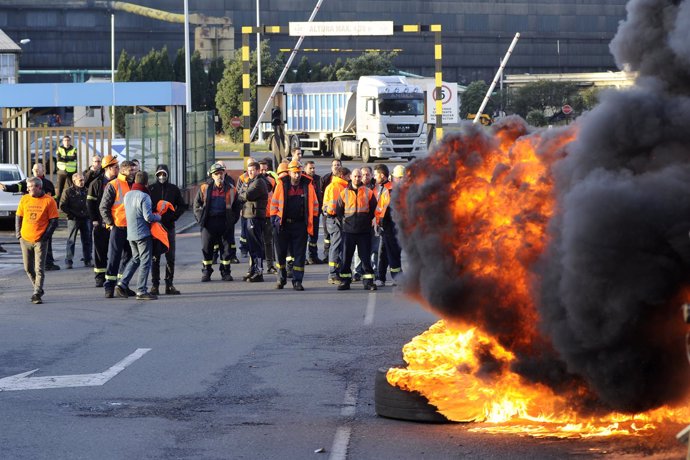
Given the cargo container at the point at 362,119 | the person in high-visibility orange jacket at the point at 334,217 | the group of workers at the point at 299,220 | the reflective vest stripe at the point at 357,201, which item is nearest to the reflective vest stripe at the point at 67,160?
the group of workers at the point at 299,220

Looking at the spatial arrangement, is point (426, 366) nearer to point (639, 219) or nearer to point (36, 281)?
point (639, 219)

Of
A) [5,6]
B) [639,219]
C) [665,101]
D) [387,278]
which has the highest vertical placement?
[5,6]

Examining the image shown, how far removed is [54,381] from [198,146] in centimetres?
2406

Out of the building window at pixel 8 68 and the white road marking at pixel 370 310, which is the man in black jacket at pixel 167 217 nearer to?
the white road marking at pixel 370 310

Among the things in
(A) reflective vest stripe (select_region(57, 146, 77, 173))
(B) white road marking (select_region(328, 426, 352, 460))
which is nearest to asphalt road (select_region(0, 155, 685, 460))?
(B) white road marking (select_region(328, 426, 352, 460))

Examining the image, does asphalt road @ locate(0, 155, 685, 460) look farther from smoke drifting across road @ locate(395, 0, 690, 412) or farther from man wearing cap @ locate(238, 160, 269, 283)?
smoke drifting across road @ locate(395, 0, 690, 412)

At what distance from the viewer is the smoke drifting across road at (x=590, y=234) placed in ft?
25.5

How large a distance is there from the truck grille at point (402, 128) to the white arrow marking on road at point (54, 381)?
122ft

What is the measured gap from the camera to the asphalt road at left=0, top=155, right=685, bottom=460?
27.5 ft

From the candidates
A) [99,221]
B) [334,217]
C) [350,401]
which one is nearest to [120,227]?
[99,221]

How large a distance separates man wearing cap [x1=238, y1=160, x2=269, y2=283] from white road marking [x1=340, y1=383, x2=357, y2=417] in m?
7.72

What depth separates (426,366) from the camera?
370 inches

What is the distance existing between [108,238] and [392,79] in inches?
1298

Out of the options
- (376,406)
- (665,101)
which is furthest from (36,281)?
(665,101)
